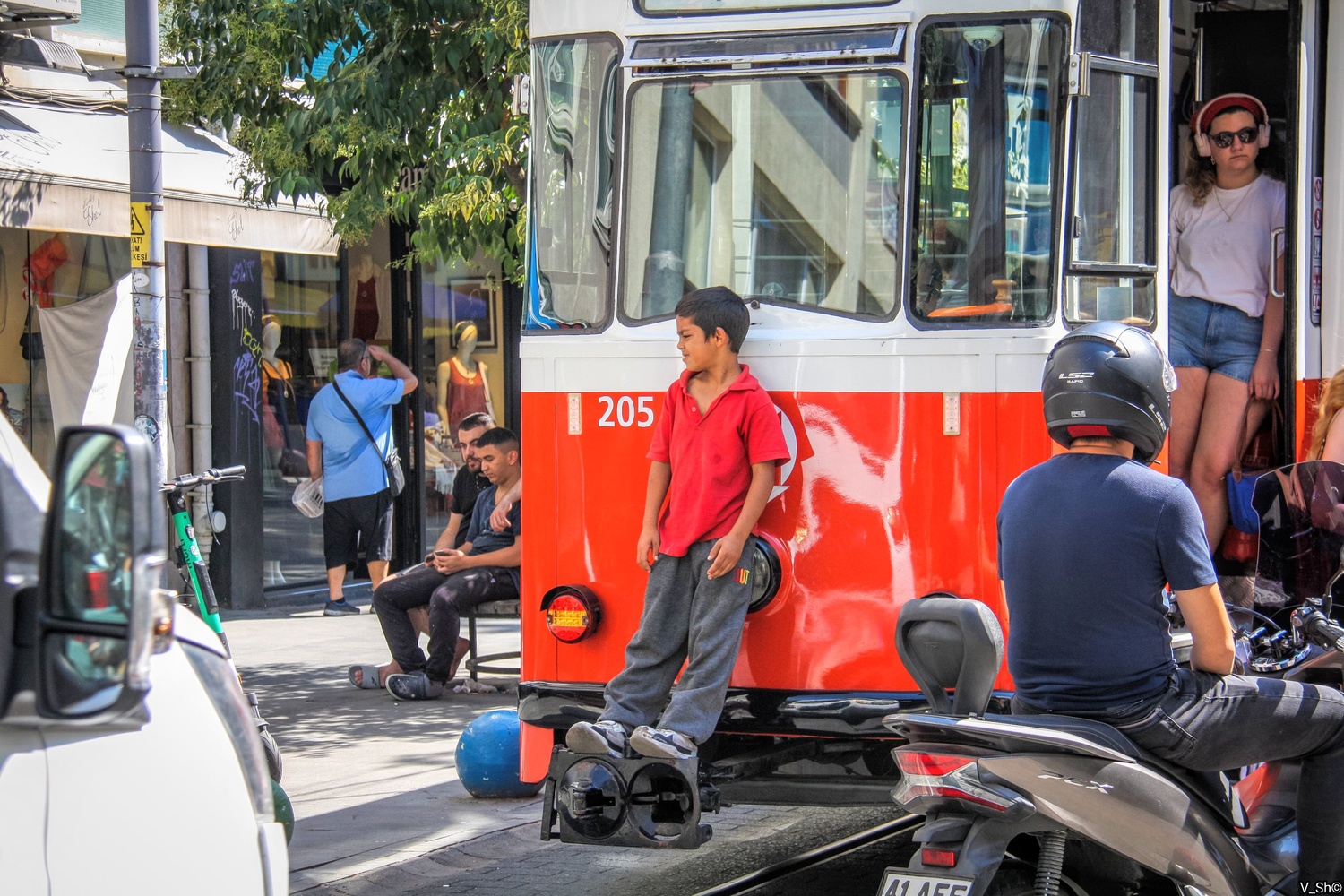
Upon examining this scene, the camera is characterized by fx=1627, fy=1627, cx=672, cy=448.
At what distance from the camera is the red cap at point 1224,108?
6531 millimetres

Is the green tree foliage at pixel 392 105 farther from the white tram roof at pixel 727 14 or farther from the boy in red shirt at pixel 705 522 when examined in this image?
the boy in red shirt at pixel 705 522

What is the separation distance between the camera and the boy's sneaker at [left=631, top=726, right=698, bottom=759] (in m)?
4.85

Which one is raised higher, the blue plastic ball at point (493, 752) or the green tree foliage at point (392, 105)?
the green tree foliage at point (392, 105)

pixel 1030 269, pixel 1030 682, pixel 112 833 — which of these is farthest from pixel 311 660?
pixel 112 833

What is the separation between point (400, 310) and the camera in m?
14.8

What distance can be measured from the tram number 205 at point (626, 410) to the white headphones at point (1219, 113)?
2696 mm

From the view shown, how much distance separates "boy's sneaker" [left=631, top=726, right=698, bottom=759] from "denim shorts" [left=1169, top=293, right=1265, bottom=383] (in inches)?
113

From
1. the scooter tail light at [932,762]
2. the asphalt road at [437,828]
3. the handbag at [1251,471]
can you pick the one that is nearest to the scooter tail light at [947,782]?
the scooter tail light at [932,762]

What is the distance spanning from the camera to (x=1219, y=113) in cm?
657

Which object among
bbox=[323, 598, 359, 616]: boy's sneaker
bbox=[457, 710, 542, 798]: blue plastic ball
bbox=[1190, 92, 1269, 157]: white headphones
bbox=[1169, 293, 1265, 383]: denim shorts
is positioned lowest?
bbox=[323, 598, 359, 616]: boy's sneaker

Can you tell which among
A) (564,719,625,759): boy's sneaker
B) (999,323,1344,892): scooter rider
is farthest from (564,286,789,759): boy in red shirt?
(999,323,1344,892): scooter rider

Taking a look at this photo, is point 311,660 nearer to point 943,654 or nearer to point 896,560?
point 896,560

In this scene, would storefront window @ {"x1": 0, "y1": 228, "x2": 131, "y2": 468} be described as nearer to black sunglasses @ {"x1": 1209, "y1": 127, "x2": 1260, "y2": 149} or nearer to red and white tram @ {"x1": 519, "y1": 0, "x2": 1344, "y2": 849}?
red and white tram @ {"x1": 519, "y1": 0, "x2": 1344, "y2": 849}

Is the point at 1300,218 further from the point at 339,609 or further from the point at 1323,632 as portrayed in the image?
the point at 339,609
